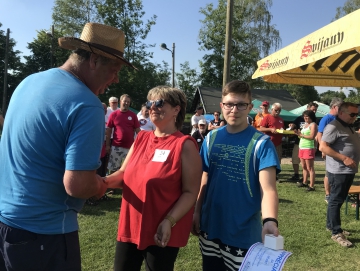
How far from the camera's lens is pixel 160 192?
6.47 feet

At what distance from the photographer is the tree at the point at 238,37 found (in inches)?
1270

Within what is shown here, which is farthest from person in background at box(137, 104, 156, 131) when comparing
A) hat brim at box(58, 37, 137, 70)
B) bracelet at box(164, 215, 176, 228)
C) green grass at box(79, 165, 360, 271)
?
hat brim at box(58, 37, 137, 70)

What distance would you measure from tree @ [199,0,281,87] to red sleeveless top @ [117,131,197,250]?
31.0m

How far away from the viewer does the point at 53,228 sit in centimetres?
155

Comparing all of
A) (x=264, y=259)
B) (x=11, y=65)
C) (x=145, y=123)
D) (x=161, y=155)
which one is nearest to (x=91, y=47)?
(x=161, y=155)

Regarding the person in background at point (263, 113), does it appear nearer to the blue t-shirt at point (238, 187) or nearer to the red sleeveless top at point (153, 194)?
the blue t-shirt at point (238, 187)

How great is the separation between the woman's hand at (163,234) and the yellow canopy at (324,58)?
2247mm

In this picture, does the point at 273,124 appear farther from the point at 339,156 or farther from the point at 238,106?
the point at 238,106

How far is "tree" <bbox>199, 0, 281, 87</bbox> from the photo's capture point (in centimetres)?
3225

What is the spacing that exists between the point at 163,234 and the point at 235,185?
0.51 m

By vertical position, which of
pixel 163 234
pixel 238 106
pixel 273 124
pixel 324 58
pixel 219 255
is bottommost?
pixel 219 255

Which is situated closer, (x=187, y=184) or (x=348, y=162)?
(x=187, y=184)

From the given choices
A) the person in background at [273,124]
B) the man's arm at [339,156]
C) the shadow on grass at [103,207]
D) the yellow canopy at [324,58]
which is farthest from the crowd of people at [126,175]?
the person in background at [273,124]

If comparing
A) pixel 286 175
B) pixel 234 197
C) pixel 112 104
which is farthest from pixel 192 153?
pixel 286 175
